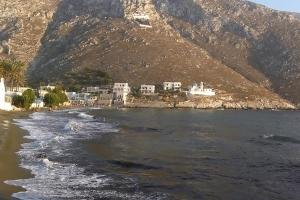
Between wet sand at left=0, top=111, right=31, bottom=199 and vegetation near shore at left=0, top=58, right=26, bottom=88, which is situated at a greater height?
vegetation near shore at left=0, top=58, right=26, bottom=88

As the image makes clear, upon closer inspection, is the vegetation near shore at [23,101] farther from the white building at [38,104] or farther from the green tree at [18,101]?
the white building at [38,104]

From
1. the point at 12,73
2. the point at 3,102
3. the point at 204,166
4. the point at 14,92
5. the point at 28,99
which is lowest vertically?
the point at 204,166

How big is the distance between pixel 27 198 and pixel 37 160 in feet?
45.2

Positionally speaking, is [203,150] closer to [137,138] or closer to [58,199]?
[137,138]

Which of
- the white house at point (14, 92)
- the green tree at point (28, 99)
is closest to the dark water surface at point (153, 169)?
the green tree at point (28, 99)

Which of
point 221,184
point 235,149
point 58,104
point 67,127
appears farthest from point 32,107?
point 221,184

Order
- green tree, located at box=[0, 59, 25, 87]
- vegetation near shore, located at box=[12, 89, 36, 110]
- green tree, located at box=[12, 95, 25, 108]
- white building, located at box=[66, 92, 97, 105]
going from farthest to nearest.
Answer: white building, located at box=[66, 92, 97, 105] < green tree, located at box=[0, 59, 25, 87] < vegetation near shore, located at box=[12, 89, 36, 110] < green tree, located at box=[12, 95, 25, 108]

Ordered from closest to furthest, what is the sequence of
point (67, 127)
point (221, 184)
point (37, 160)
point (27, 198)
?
point (27, 198)
point (221, 184)
point (37, 160)
point (67, 127)

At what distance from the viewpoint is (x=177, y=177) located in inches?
1492

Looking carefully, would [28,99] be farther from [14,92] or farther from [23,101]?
[14,92]

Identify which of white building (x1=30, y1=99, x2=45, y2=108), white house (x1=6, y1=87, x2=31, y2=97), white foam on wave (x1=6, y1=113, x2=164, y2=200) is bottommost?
white foam on wave (x1=6, y1=113, x2=164, y2=200)

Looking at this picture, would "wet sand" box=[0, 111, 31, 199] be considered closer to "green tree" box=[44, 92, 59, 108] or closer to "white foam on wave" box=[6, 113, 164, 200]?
"white foam on wave" box=[6, 113, 164, 200]

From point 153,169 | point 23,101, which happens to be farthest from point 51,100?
point 153,169

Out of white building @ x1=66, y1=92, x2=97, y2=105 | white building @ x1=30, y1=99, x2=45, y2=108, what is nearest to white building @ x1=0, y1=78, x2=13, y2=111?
white building @ x1=30, y1=99, x2=45, y2=108
